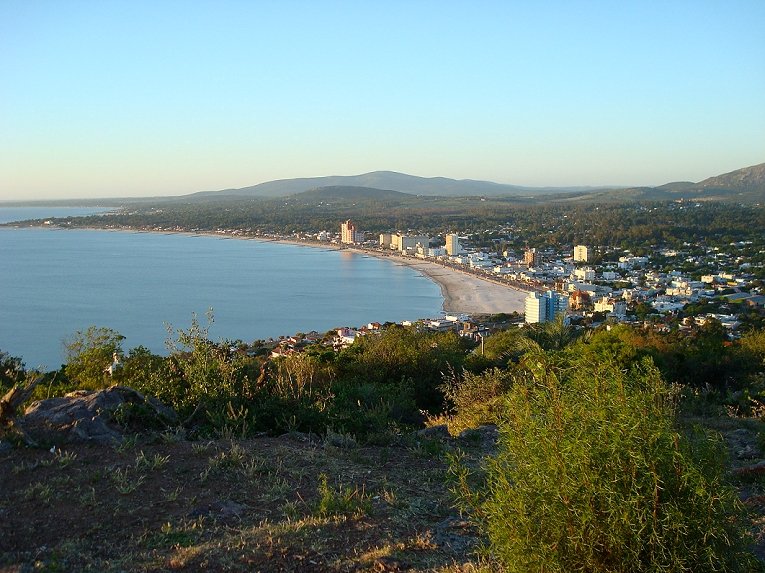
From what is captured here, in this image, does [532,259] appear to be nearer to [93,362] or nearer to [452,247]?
[452,247]

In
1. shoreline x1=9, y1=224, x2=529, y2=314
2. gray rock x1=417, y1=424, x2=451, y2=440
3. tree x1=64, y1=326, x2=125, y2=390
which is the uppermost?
gray rock x1=417, y1=424, x2=451, y2=440

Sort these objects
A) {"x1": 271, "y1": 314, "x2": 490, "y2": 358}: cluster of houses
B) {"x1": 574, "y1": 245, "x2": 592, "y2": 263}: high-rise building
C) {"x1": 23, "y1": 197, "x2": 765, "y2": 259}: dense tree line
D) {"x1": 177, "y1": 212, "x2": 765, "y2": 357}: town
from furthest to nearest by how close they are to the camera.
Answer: {"x1": 23, "y1": 197, "x2": 765, "y2": 259}: dense tree line
{"x1": 574, "y1": 245, "x2": 592, "y2": 263}: high-rise building
{"x1": 177, "y1": 212, "x2": 765, "y2": 357}: town
{"x1": 271, "y1": 314, "x2": 490, "y2": 358}: cluster of houses

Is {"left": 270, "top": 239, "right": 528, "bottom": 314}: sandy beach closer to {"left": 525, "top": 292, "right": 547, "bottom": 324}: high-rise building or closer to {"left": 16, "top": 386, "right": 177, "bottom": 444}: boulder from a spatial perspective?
{"left": 525, "top": 292, "right": 547, "bottom": 324}: high-rise building

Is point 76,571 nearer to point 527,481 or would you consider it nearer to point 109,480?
point 109,480

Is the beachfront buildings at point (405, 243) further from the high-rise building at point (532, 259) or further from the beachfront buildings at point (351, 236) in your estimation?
the high-rise building at point (532, 259)

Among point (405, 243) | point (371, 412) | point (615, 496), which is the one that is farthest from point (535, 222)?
point (615, 496)

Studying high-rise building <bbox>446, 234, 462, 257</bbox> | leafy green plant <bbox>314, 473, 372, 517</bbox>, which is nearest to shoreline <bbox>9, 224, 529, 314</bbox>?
high-rise building <bbox>446, 234, 462, 257</bbox>

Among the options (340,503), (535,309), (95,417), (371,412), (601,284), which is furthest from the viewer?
(601,284)
